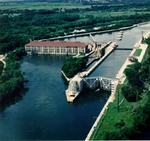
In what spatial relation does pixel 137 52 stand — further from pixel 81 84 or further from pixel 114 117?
pixel 114 117

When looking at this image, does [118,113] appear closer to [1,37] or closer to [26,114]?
[26,114]

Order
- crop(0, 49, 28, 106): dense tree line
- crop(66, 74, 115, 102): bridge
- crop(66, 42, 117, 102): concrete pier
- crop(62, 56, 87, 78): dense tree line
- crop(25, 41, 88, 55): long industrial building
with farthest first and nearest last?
1. crop(25, 41, 88, 55): long industrial building
2. crop(62, 56, 87, 78): dense tree line
3. crop(66, 74, 115, 102): bridge
4. crop(66, 42, 117, 102): concrete pier
5. crop(0, 49, 28, 106): dense tree line

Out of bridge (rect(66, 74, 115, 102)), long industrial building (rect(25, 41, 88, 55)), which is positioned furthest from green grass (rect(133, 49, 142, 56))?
bridge (rect(66, 74, 115, 102))

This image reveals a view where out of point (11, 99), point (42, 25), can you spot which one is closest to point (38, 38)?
point (42, 25)

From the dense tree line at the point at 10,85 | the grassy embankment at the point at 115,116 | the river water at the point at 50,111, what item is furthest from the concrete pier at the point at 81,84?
the dense tree line at the point at 10,85

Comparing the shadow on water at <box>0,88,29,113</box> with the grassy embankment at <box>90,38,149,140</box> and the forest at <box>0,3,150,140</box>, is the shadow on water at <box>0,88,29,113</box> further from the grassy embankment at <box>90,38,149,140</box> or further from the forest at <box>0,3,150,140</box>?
the grassy embankment at <box>90,38,149,140</box>

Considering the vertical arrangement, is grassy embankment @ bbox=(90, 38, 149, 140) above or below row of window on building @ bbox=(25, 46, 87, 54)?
below

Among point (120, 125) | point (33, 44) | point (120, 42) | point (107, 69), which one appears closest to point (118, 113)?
point (120, 125)

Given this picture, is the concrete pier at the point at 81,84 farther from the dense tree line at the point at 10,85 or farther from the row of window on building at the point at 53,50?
the row of window on building at the point at 53,50
